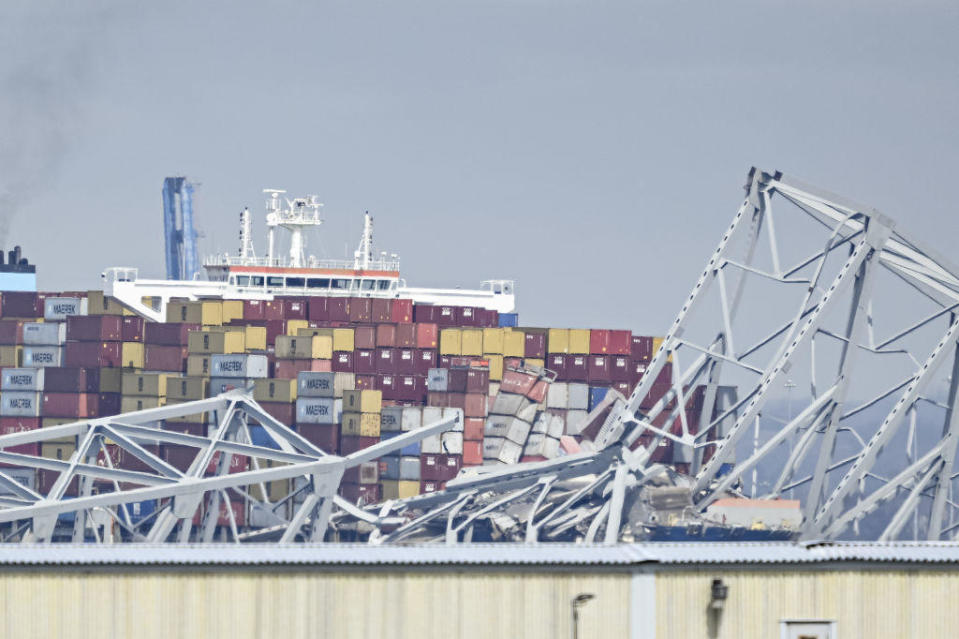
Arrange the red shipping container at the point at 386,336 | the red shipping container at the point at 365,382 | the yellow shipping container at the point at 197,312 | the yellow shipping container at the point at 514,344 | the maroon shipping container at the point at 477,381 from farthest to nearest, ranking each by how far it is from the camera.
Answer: the yellow shipping container at the point at 197,312
the yellow shipping container at the point at 514,344
the red shipping container at the point at 386,336
the red shipping container at the point at 365,382
the maroon shipping container at the point at 477,381

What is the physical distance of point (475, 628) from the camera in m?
23.5

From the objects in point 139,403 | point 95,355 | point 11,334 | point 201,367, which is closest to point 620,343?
point 201,367

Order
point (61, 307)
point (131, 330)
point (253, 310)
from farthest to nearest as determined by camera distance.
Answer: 1. point (61, 307)
2. point (253, 310)
3. point (131, 330)

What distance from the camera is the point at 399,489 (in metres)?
79.9

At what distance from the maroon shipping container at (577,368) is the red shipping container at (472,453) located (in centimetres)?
749

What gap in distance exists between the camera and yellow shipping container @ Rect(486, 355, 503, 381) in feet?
286

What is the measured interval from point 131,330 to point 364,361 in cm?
1348

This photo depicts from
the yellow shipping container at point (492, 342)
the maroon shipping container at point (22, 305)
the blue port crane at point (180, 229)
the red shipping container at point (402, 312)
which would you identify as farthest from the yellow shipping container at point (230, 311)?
the blue port crane at point (180, 229)

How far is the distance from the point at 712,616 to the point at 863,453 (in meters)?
32.5

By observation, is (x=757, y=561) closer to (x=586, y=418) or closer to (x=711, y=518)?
(x=711, y=518)

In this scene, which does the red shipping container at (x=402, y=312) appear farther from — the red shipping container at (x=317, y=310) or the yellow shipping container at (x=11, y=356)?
the yellow shipping container at (x=11, y=356)

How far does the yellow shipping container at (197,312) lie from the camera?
3556 inches

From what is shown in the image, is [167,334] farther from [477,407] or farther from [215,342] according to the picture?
[477,407]

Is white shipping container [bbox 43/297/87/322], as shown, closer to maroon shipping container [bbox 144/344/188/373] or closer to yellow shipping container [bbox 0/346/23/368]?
yellow shipping container [bbox 0/346/23/368]
